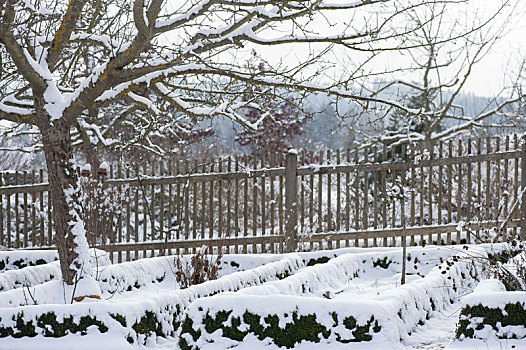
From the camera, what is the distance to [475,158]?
8.95 metres

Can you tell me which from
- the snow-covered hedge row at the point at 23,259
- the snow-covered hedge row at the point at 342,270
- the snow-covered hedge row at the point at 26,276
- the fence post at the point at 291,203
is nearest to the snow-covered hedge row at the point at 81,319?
the snow-covered hedge row at the point at 342,270

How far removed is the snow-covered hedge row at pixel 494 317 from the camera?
159 inches

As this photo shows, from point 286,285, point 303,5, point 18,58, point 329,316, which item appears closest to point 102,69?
point 18,58

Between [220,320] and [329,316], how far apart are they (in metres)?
0.78

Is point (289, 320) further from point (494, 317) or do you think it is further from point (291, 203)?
point (291, 203)

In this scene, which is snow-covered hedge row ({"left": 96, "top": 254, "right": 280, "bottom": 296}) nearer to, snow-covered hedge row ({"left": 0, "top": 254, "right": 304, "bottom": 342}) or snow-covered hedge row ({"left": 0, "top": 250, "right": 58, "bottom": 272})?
snow-covered hedge row ({"left": 0, "top": 254, "right": 304, "bottom": 342})

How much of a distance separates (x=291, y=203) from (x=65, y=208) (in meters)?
4.15

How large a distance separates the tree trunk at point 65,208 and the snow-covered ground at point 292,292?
26cm

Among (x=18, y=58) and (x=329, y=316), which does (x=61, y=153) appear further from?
(x=329, y=316)

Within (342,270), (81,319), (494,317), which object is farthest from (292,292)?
(81,319)

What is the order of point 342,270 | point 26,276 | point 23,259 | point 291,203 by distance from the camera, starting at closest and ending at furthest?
1. point 26,276
2. point 342,270
3. point 23,259
4. point 291,203

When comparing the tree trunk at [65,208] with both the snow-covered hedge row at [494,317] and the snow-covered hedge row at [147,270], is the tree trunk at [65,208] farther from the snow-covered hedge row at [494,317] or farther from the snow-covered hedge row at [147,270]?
the snow-covered hedge row at [494,317]

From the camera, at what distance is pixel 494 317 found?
4062 mm

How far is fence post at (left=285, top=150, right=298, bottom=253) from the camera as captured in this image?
870cm
